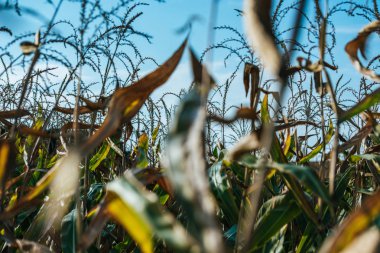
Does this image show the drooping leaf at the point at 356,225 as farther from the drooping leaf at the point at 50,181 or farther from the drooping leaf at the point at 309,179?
the drooping leaf at the point at 50,181

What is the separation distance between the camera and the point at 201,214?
1.81ft

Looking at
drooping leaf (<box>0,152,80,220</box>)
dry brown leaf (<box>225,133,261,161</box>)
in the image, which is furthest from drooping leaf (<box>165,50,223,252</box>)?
drooping leaf (<box>0,152,80,220</box>)

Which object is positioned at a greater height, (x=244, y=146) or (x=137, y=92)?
→ (x=137, y=92)

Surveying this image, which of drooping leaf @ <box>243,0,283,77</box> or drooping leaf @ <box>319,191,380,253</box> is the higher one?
drooping leaf @ <box>243,0,283,77</box>

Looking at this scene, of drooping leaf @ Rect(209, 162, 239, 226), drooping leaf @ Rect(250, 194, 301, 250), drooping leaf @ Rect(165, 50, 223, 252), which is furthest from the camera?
drooping leaf @ Rect(209, 162, 239, 226)

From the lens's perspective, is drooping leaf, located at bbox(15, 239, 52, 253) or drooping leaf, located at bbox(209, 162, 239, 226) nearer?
drooping leaf, located at bbox(15, 239, 52, 253)

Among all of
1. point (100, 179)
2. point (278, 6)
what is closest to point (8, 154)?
point (278, 6)

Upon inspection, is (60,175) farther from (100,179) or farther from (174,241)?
(100,179)

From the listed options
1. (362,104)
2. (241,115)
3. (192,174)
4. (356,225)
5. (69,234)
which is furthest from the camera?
(69,234)

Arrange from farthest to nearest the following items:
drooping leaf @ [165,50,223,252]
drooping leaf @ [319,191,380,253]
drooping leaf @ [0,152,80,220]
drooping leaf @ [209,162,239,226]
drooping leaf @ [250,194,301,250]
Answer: drooping leaf @ [209,162,239,226]
drooping leaf @ [250,194,301,250]
drooping leaf @ [0,152,80,220]
drooping leaf @ [319,191,380,253]
drooping leaf @ [165,50,223,252]

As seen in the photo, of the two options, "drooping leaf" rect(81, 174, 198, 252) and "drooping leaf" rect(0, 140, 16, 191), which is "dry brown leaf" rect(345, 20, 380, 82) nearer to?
"drooping leaf" rect(81, 174, 198, 252)

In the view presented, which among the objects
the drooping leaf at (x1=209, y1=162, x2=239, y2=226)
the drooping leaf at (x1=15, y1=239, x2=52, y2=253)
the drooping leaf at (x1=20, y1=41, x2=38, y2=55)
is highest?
the drooping leaf at (x1=20, y1=41, x2=38, y2=55)

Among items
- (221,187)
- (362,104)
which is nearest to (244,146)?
(362,104)

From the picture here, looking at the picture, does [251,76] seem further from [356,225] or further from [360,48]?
[356,225]
